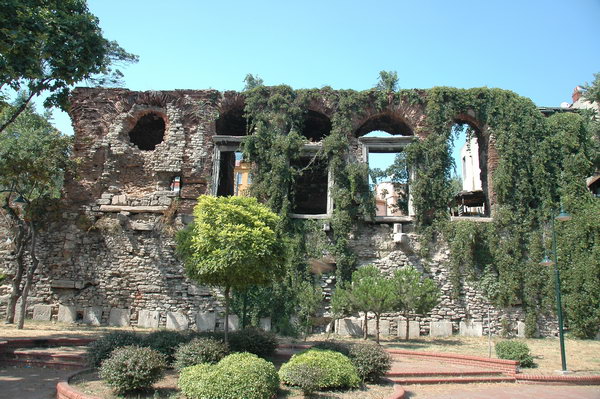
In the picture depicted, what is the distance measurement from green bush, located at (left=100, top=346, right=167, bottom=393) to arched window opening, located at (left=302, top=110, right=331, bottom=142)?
507 inches

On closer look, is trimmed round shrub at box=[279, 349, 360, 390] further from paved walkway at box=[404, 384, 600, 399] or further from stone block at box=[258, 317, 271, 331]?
stone block at box=[258, 317, 271, 331]

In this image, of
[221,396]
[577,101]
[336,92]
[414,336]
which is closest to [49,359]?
[221,396]

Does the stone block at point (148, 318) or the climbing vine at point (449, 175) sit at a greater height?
the climbing vine at point (449, 175)

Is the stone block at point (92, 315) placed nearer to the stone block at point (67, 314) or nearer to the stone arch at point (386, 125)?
the stone block at point (67, 314)

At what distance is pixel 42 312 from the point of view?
54.3ft

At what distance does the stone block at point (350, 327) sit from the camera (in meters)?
15.9

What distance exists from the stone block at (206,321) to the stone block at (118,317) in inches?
94.9

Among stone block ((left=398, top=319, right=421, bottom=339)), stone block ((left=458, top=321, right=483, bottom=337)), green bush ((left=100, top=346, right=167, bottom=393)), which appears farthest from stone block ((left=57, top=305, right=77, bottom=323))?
stone block ((left=458, top=321, right=483, bottom=337))

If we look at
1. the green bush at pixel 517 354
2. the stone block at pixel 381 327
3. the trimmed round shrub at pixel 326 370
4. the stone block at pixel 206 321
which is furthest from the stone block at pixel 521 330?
the stone block at pixel 206 321

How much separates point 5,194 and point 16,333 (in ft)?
18.6

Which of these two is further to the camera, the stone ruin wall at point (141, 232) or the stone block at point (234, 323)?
the stone ruin wall at point (141, 232)

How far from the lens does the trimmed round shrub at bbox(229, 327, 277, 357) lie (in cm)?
1033

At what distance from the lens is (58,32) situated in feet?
37.4

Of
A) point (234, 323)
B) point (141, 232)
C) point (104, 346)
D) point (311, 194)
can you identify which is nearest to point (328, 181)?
point (311, 194)
